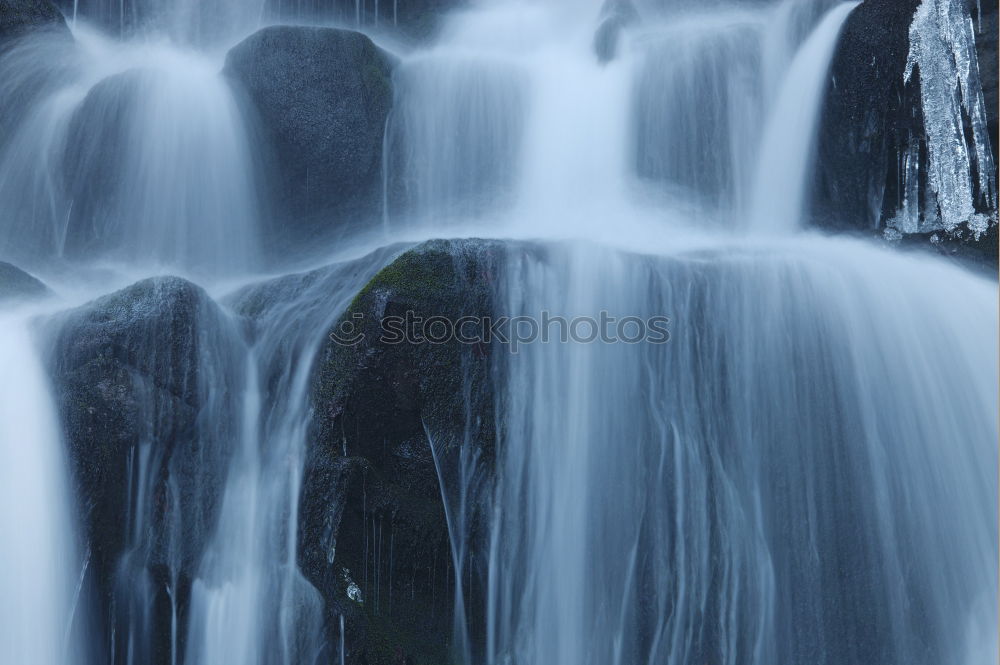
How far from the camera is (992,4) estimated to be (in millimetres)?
8547

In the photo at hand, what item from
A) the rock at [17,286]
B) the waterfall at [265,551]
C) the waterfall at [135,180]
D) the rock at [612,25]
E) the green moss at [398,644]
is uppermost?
the rock at [612,25]

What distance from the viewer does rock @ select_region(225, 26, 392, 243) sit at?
414 inches

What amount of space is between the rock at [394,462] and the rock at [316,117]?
4.12 m

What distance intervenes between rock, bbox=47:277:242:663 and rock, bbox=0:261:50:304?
4.46 ft

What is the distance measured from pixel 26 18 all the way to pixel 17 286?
4.95 metres

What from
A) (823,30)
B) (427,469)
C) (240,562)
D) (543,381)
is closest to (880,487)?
(543,381)

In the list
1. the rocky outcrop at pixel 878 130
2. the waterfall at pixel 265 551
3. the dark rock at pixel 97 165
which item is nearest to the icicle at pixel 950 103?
the rocky outcrop at pixel 878 130

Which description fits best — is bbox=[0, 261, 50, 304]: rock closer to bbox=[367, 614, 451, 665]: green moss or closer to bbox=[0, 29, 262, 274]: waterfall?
bbox=[0, 29, 262, 274]: waterfall

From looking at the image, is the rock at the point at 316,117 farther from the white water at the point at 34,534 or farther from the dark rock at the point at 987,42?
the dark rock at the point at 987,42

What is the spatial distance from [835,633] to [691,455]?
4.73 feet

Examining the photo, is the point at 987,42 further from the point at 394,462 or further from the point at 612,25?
the point at 394,462

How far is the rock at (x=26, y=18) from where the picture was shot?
11242mm

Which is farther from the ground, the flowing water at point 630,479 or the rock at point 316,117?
the rock at point 316,117

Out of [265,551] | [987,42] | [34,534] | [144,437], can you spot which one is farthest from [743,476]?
[987,42]
